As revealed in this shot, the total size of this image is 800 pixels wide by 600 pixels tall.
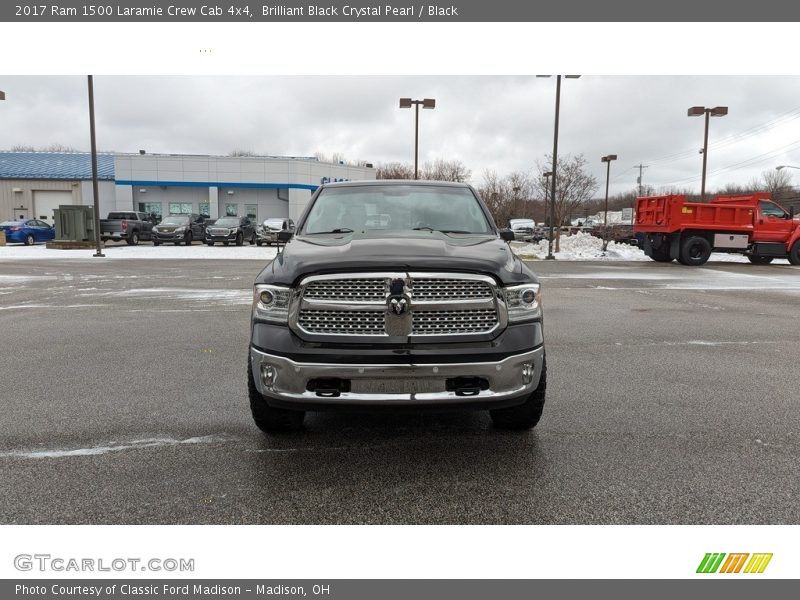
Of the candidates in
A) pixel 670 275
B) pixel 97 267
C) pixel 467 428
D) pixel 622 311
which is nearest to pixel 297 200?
pixel 97 267

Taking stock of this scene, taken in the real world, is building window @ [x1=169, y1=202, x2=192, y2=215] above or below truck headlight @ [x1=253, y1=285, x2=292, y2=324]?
above

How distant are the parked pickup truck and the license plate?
1287 inches

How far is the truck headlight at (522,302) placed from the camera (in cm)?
357

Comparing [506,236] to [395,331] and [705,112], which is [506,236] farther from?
[705,112]

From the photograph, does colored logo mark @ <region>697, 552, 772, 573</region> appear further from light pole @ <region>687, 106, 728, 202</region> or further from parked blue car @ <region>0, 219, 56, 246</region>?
parked blue car @ <region>0, 219, 56, 246</region>

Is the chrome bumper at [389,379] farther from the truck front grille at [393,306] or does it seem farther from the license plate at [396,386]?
the truck front grille at [393,306]

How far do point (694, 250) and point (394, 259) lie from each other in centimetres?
2045

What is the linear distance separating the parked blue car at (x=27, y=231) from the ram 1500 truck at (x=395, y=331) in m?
34.1

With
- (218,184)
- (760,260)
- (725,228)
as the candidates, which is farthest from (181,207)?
(760,260)

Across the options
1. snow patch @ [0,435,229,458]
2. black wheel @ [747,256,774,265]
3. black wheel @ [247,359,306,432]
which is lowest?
snow patch @ [0,435,229,458]

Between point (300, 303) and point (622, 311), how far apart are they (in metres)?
8.21

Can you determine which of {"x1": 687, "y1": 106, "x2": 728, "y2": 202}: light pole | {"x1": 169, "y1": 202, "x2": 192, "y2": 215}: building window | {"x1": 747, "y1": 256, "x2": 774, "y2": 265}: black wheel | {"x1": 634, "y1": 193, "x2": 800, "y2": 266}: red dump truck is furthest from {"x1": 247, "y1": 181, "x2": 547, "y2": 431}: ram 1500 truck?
{"x1": 169, "y1": 202, "x2": 192, "y2": 215}: building window

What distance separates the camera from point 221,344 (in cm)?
725

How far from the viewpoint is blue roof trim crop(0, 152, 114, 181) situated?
48000 millimetres
